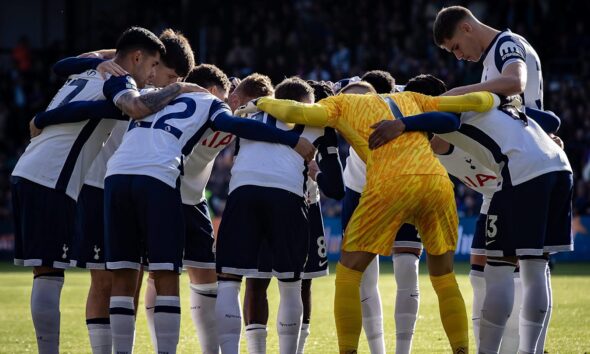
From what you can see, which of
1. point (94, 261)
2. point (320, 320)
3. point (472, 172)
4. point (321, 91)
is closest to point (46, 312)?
point (94, 261)

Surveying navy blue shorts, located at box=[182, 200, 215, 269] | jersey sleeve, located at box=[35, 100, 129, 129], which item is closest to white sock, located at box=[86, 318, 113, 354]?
navy blue shorts, located at box=[182, 200, 215, 269]

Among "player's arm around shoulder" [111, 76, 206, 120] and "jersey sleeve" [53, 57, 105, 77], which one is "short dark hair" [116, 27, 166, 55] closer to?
"jersey sleeve" [53, 57, 105, 77]

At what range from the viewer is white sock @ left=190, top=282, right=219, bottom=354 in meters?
7.90

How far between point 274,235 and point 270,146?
619mm

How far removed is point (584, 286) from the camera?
1606 cm

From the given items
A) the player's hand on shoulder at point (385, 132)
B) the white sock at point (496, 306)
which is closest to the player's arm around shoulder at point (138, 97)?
the player's hand on shoulder at point (385, 132)

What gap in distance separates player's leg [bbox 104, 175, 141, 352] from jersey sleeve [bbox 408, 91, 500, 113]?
6.87 ft

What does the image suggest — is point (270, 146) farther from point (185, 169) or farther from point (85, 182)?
point (85, 182)

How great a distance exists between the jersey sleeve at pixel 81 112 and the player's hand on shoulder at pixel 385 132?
5.80ft

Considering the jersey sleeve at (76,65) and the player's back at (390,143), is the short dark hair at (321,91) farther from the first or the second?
the jersey sleeve at (76,65)

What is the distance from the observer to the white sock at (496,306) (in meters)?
7.11

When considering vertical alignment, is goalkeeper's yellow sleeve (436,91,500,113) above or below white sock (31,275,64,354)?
above

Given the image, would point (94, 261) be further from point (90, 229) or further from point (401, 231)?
point (401, 231)

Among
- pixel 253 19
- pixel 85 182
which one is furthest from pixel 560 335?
pixel 253 19
